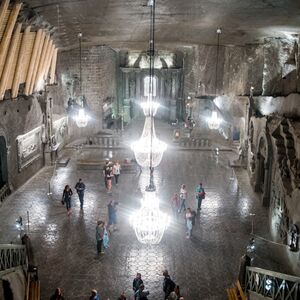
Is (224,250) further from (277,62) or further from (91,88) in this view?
(91,88)

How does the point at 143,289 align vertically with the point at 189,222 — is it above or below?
below

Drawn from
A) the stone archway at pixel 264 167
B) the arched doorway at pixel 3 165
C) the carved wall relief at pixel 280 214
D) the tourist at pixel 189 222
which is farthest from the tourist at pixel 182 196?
the arched doorway at pixel 3 165

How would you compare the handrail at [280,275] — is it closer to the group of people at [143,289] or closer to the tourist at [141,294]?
the group of people at [143,289]

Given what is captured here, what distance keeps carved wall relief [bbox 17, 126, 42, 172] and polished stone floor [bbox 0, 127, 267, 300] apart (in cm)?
80

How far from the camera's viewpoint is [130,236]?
12719 mm

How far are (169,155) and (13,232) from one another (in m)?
11.0

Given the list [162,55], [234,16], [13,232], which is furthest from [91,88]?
[13,232]

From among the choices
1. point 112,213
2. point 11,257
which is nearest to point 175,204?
Answer: point 112,213

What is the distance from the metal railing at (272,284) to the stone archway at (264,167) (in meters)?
6.09

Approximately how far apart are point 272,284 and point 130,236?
4.79 meters

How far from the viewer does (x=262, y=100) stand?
20.0 metres

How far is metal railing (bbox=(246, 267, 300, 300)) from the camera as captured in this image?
8758 millimetres

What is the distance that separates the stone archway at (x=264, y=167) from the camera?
49.9ft

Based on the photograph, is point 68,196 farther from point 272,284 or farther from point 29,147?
point 272,284
